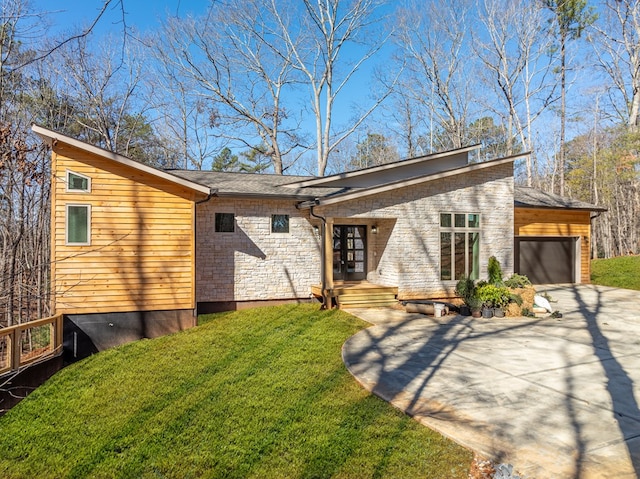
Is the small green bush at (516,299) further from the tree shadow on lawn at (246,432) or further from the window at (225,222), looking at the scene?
the window at (225,222)

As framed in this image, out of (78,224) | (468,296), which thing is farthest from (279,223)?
(468,296)

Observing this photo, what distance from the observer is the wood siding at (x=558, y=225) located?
14664mm

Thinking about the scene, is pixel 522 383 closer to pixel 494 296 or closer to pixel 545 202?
pixel 494 296

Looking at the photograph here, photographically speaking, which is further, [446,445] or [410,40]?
[410,40]

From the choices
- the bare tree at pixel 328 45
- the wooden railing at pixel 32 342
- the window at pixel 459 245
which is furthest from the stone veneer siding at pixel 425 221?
the bare tree at pixel 328 45

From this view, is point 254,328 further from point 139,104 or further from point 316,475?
point 139,104

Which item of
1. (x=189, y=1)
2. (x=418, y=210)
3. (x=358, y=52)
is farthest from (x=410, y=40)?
(x=189, y=1)

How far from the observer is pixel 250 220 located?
35.4ft

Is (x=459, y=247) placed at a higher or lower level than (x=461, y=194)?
lower

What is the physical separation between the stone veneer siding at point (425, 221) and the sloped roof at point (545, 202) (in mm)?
2772

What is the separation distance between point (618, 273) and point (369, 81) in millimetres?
17290

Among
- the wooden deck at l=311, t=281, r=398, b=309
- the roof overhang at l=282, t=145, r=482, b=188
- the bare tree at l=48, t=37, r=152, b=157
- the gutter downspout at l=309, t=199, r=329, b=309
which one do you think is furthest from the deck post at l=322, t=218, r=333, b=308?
the bare tree at l=48, t=37, r=152, b=157

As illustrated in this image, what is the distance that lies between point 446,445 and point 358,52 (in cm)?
2263

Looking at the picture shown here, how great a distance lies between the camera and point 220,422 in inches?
183
